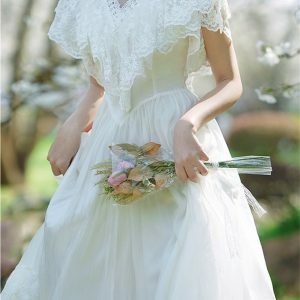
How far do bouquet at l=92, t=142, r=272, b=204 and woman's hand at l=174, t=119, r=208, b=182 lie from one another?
38mm

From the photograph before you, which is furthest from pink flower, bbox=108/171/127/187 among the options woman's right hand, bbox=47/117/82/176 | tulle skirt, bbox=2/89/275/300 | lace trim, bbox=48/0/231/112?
woman's right hand, bbox=47/117/82/176

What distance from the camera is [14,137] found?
735 cm

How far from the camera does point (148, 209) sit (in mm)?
2133

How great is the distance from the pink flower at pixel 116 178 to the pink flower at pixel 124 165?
1 cm

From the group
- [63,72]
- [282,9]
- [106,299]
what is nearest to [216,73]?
[106,299]

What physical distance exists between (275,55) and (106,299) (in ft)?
5.29

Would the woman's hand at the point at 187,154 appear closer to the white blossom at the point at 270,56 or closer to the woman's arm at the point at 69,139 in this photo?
the woman's arm at the point at 69,139

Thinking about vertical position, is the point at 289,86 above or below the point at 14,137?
above

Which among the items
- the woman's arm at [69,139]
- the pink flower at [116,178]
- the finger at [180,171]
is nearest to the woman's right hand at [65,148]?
the woman's arm at [69,139]

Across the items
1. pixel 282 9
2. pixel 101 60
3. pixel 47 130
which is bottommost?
pixel 47 130

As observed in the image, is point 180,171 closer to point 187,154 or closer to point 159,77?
point 187,154

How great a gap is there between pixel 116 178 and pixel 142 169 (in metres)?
0.07

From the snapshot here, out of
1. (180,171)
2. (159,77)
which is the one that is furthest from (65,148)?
(180,171)

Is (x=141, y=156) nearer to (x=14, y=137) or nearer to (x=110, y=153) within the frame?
(x=110, y=153)
